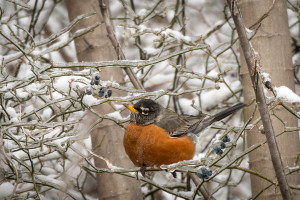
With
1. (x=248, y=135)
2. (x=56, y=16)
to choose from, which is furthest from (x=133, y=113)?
(x=56, y=16)

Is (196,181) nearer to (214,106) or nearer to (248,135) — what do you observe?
(248,135)

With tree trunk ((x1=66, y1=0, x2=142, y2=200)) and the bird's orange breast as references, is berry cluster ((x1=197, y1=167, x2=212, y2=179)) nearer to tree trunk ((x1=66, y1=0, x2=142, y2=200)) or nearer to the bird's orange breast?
the bird's orange breast

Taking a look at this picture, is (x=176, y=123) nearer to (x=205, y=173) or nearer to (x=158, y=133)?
(x=158, y=133)

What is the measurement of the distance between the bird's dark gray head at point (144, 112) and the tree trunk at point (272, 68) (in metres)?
0.62

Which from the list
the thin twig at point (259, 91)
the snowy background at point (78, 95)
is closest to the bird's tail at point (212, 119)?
the snowy background at point (78, 95)

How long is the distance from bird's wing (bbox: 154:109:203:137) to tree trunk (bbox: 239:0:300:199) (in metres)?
0.41

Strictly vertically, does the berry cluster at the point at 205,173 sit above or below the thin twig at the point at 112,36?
below

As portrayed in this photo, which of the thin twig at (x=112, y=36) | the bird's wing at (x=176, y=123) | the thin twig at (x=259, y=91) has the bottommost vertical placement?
the thin twig at (x=259, y=91)

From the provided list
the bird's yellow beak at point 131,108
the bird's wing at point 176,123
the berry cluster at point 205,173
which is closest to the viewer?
the berry cluster at point 205,173

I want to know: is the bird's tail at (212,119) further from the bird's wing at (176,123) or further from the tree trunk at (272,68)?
the tree trunk at (272,68)

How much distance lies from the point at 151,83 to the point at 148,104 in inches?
58.1

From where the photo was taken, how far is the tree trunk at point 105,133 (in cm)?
305

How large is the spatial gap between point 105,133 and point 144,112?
1.12ft

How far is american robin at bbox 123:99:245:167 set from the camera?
2678 mm
